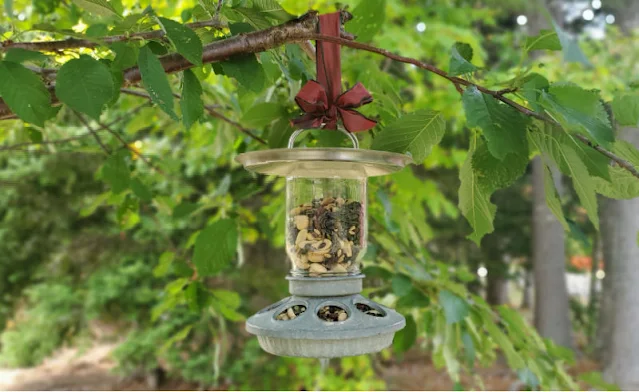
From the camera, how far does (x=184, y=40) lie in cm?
74

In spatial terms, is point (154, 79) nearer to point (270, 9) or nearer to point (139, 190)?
point (270, 9)

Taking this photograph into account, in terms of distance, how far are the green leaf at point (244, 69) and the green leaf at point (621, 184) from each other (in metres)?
0.60

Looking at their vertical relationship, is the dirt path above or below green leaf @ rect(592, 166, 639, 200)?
below

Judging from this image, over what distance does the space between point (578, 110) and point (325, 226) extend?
1.97 ft

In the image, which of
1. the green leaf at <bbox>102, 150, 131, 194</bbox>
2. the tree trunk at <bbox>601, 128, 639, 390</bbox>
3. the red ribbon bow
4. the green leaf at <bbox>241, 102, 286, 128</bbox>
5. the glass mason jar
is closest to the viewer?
the red ribbon bow

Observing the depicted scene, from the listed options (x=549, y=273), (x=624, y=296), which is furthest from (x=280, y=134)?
(x=549, y=273)

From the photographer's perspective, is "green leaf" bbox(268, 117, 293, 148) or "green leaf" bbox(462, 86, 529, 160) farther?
"green leaf" bbox(268, 117, 293, 148)

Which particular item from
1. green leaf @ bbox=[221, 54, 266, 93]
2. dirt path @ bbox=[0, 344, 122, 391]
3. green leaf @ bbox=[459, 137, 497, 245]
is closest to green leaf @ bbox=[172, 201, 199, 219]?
green leaf @ bbox=[221, 54, 266, 93]

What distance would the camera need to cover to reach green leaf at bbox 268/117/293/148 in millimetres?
1378

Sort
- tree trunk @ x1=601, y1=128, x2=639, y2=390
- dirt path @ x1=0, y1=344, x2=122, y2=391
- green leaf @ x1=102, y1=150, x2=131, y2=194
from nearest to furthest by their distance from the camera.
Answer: green leaf @ x1=102, y1=150, x2=131, y2=194, tree trunk @ x1=601, y1=128, x2=639, y2=390, dirt path @ x1=0, y1=344, x2=122, y2=391

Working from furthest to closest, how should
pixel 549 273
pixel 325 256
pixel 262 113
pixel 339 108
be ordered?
pixel 549 273
pixel 262 113
pixel 325 256
pixel 339 108

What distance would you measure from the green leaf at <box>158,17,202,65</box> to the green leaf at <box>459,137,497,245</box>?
0.45m

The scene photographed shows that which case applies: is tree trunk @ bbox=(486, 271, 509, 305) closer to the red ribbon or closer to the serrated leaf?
the red ribbon

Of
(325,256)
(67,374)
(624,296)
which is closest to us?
(325,256)
